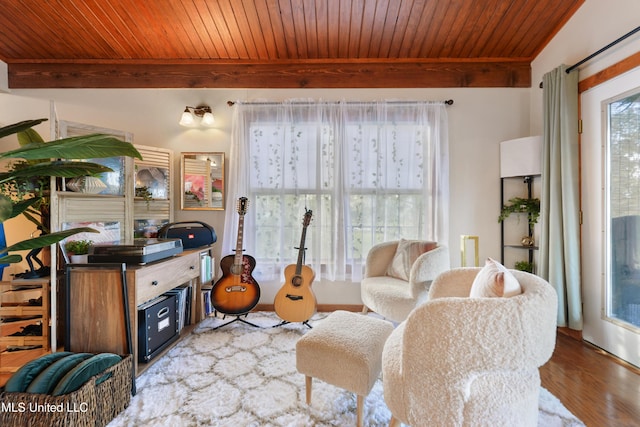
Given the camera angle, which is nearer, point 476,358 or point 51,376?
point 476,358

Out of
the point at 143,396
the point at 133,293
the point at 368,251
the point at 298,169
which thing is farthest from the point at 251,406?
the point at 298,169

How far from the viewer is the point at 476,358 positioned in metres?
0.97

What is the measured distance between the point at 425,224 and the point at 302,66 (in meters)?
2.04

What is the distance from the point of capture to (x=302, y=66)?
9.40ft

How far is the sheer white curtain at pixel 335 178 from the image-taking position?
2797mm

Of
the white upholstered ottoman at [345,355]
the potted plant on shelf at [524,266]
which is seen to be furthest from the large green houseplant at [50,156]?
the potted plant on shelf at [524,266]

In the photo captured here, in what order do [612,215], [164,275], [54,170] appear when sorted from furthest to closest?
[612,215], [164,275], [54,170]

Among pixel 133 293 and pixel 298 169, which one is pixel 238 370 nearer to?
pixel 133 293

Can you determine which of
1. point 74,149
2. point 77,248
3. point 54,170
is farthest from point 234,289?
point 74,149

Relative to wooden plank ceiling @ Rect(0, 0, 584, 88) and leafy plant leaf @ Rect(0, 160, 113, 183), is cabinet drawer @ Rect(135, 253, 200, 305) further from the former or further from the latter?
wooden plank ceiling @ Rect(0, 0, 584, 88)

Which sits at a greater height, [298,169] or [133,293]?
[298,169]

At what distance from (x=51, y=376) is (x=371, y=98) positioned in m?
3.07

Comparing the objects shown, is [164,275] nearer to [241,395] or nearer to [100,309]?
[100,309]

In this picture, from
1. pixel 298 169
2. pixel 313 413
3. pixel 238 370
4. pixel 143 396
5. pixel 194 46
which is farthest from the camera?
pixel 298 169
